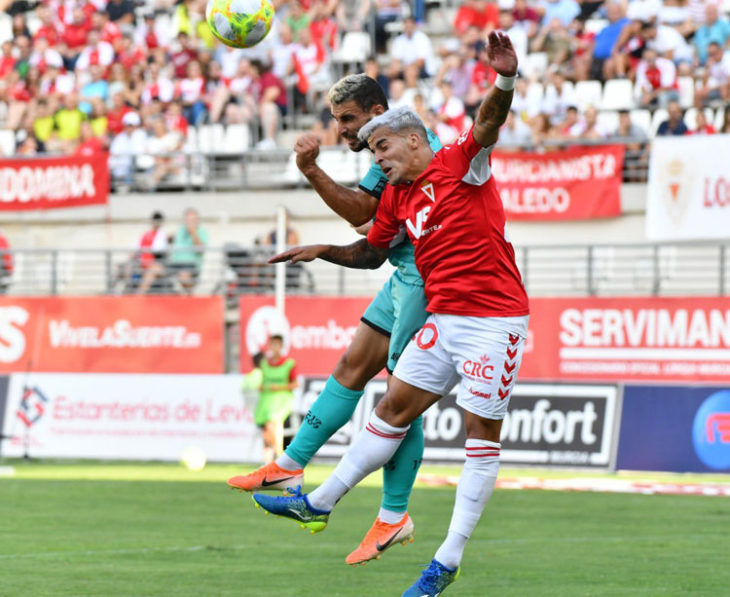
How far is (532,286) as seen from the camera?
837 inches

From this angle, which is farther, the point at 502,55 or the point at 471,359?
the point at 471,359

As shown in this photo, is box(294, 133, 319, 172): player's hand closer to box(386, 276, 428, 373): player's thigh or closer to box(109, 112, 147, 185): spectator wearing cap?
box(386, 276, 428, 373): player's thigh

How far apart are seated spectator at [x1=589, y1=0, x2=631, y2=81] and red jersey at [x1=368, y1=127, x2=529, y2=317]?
47.7 feet

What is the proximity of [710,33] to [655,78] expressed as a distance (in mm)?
1025

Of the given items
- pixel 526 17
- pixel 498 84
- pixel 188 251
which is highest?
pixel 526 17

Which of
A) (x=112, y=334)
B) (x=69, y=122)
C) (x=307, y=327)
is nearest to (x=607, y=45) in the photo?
(x=307, y=327)

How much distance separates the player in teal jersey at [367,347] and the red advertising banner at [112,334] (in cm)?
1308

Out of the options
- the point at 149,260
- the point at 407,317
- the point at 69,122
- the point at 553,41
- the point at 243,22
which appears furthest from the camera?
the point at 69,122

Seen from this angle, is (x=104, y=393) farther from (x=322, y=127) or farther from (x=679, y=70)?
(x=679, y=70)

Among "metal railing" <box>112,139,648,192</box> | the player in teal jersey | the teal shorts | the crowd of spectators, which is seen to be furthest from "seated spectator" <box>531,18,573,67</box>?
the teal shorts

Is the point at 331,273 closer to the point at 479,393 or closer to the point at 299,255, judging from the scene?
the point at 299,255

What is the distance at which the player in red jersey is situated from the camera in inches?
274

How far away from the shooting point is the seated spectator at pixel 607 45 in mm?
21094

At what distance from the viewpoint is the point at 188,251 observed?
21.6 m
